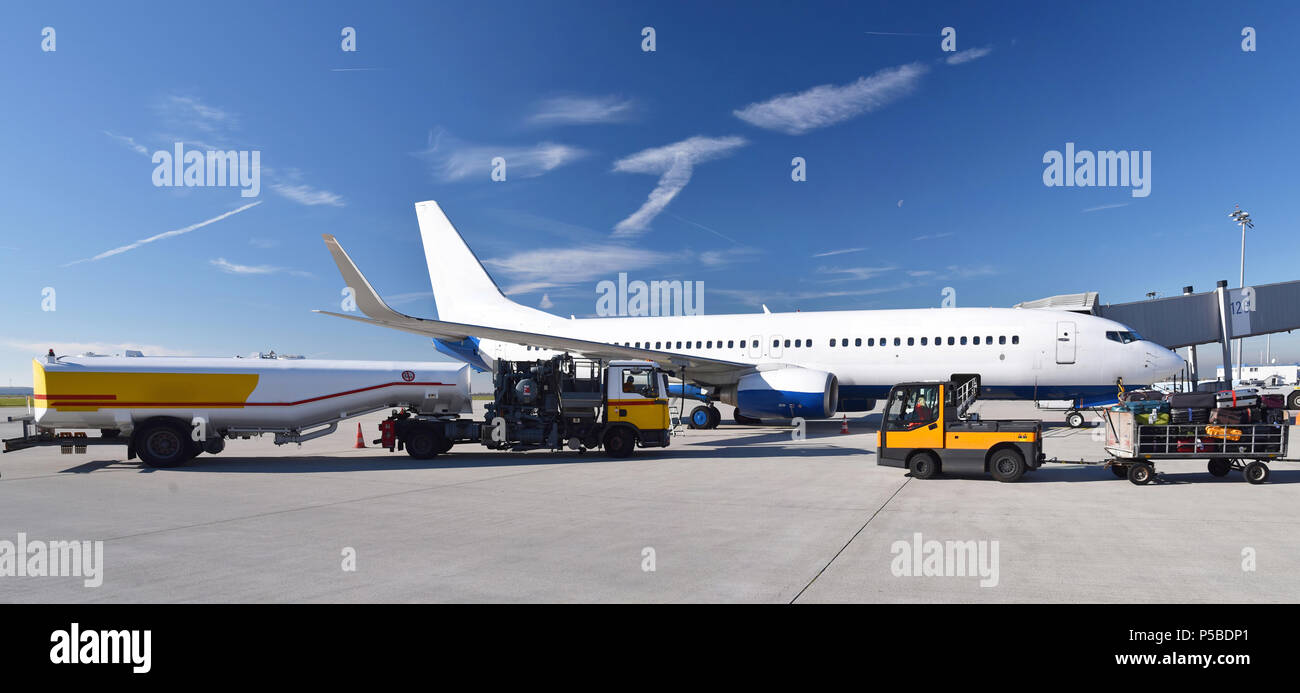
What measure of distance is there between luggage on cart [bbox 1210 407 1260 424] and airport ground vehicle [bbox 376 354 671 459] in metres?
10.4

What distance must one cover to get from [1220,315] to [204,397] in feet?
165

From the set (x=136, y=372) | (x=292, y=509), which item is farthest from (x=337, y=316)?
(x=292, y=509)

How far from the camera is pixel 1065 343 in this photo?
21.2 metres

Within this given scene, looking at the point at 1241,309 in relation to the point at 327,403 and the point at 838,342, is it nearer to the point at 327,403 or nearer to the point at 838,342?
the point at 838,342

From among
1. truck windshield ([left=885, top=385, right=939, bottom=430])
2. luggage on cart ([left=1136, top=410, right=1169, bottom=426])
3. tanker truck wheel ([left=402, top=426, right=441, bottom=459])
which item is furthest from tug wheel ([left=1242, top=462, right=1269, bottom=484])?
tanker truck wheel ([left=402, top=426, right=441, bottom=459])

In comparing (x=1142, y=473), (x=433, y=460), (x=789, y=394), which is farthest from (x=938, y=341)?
(x=433, y=460)

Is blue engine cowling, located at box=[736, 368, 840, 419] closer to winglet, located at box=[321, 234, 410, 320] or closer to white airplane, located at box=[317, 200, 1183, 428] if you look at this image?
white airplane, located at box=[317, 200, 1183, 428]

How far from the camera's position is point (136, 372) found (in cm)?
1476

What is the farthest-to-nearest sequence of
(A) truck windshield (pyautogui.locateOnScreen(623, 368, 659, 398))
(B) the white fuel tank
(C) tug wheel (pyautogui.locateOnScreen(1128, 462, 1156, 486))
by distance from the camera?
(A) truck windshield (pyautogui.locateOnScreen(623, 368, 659, 398)), (B) the white fuel tank, (C) tug wheel (pyautogui.locateOnScreen(1128, 462, 1156, 486))

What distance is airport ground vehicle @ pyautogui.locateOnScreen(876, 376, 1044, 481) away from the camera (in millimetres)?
11852

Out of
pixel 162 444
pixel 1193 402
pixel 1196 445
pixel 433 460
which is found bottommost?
pixel 433 460
